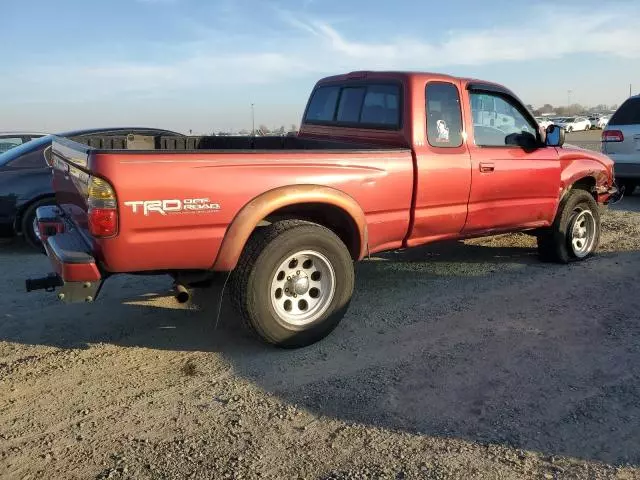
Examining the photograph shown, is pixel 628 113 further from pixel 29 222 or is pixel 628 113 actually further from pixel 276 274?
pixel 29 222

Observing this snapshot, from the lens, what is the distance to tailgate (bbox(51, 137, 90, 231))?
359 centimetres

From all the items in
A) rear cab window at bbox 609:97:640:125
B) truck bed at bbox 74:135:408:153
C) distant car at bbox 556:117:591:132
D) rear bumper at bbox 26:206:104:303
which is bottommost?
rear bumper at bbox 26:206:104:303

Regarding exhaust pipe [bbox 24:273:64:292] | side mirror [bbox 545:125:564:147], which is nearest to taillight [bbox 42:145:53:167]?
exhaust pipe [bbox 24:273:64:292]

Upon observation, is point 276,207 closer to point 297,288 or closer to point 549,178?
point 297,288

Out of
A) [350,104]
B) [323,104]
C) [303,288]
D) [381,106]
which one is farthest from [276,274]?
[323,104]

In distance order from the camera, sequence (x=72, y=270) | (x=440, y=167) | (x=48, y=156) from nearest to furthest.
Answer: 1. (x=72, y=270)
2. (x=440, y=167)
3. (x=48, y=156)

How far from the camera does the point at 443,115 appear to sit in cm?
504

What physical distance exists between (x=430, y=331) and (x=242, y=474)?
218 centimetres

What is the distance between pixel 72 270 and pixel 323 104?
3356 mm

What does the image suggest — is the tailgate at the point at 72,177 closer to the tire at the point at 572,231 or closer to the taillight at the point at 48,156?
the taillight at the point at 48,156

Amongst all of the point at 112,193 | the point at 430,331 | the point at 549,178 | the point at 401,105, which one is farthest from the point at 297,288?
the point at 549,178

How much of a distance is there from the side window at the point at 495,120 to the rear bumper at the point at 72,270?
3.45m

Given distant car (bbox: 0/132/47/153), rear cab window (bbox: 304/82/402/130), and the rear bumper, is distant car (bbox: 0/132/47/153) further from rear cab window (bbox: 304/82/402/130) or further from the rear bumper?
the rear bumper

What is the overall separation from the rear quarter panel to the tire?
2.98m
